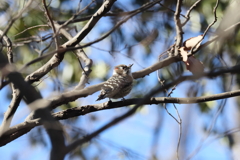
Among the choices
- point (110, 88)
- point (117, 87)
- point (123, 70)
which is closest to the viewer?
point (110, 88)

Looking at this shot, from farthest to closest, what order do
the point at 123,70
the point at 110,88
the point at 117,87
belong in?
the point at 123,70 → the point at 117,87 → the point at 110,88

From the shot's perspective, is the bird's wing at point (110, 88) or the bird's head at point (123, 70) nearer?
the bird's wing at point (110, 88)

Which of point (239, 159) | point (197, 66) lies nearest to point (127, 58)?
point (197, 66)

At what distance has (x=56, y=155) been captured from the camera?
145cm

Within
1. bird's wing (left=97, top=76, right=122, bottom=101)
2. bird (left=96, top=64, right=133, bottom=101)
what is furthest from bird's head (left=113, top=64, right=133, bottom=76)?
bird's wing (left=97, top=76, right=122, bottom=101)

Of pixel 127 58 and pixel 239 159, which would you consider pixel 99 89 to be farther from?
pixel 239 159

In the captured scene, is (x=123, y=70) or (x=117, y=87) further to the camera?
(x=123, y=70)

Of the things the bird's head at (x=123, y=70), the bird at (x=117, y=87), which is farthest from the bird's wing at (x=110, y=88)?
the bird's head at (x=123, y=70)

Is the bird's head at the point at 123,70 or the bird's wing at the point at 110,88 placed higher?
the bird's wing at the point at 110,88

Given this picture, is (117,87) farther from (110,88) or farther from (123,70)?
(123,70)

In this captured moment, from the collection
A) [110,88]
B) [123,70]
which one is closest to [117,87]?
[110,88]

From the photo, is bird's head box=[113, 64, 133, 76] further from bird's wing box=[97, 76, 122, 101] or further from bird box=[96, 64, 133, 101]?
bird's wing box=[97, 76, 122, 101]

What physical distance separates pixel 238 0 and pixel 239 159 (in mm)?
1429

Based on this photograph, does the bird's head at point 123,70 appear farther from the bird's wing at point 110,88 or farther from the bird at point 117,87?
the bird's wing at point 110,88
